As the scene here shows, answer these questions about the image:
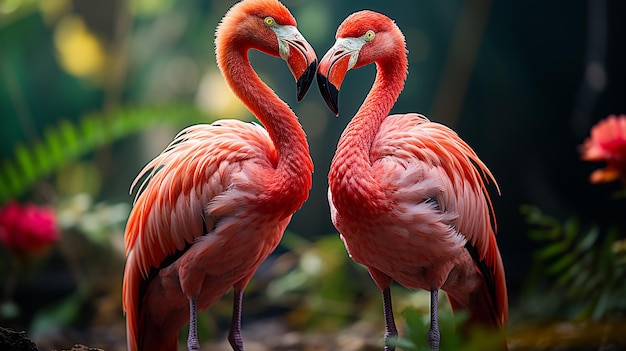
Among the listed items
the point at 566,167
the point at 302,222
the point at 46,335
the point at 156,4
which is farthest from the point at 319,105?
the point at 46,335

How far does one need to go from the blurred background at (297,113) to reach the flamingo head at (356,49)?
5.23 ft

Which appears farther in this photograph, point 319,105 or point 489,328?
point 319,105

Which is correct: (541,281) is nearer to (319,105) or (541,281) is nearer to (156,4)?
(319,105)

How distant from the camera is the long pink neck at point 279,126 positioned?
178cm

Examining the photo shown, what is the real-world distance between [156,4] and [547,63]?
2.30m

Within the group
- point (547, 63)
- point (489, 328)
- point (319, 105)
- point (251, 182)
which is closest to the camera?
point (251, 182)

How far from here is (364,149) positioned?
5.77 feet

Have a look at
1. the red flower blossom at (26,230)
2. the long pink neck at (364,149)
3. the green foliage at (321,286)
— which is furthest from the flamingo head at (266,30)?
the red flower blossom at (26,230)

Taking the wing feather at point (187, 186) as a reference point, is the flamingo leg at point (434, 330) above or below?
below

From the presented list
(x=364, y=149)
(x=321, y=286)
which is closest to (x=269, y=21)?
(x=364, y=149)

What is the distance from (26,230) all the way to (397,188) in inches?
83.2

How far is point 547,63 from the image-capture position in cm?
356

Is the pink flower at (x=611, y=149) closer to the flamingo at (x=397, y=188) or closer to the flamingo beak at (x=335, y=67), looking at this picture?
the flamingo at (x=397, y=188)

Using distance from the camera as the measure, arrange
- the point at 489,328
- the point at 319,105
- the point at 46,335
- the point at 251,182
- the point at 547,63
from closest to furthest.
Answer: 1. the point at 251,182
2. the point at 489,328
3. the point at 46,335
4. the point at 547,63
5. the point at 319,105
